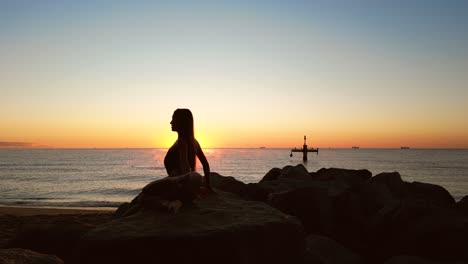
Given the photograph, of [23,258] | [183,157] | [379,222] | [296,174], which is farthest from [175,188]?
[296,174]

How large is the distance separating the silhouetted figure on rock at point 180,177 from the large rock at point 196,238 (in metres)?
0.13

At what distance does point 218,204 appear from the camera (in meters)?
4.72

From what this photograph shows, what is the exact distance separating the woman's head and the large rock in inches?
44.5

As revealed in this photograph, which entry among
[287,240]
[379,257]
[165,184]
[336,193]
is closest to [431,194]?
[336,193]

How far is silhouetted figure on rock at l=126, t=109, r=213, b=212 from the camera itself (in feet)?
14.1

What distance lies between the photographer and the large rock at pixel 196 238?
3445 mm

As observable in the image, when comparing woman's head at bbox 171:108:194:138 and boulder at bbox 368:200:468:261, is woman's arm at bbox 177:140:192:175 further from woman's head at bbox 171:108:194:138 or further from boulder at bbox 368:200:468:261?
boulder at bbox 368:200:468:261

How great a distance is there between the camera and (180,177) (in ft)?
14.4

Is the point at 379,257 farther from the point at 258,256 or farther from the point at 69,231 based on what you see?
the point at 69,231

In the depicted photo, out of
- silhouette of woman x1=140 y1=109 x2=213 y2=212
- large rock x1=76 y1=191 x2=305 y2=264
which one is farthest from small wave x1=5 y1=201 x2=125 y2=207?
large rock x1=76 y1=191 x2=305 y2=264

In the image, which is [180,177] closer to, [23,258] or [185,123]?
[185,123]

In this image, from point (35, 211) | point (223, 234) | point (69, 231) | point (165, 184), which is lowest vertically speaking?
point (35, 211)

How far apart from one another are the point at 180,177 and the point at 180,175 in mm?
387

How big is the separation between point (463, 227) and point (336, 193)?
293 cm
